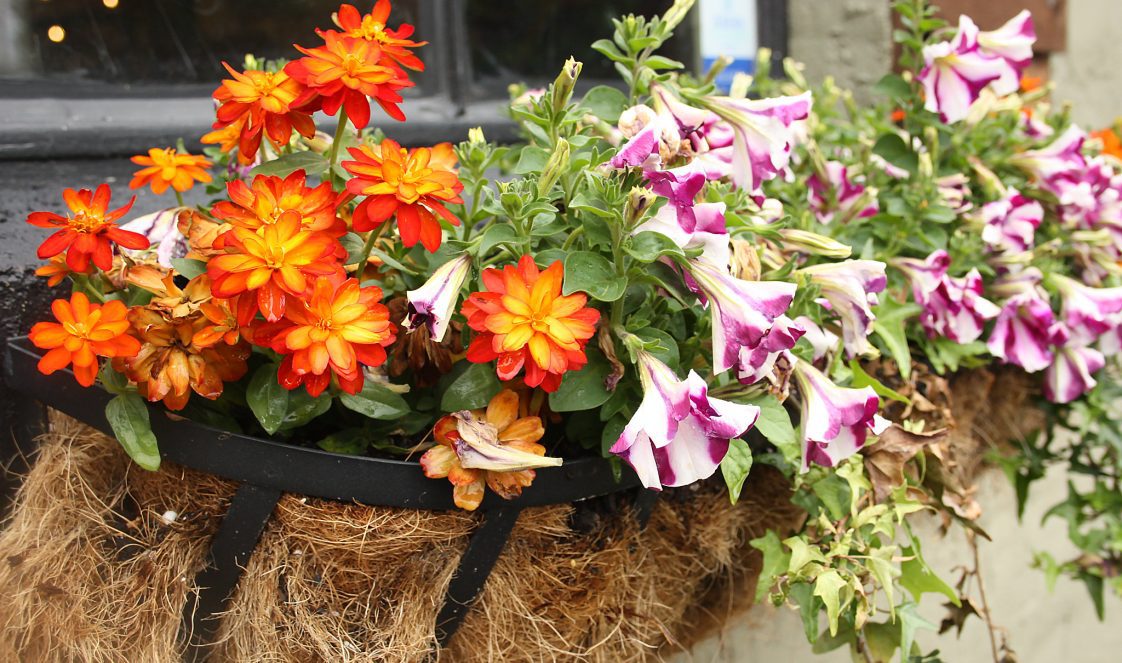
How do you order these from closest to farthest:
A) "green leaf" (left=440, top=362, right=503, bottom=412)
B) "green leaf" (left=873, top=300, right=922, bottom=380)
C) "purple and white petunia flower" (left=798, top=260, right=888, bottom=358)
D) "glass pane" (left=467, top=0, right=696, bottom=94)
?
"green leaf" (left=440, top=362, right=503, bottom=412) < "purple and white petunia flower" (left=798, top=260, right=888, bottom=358) < "green leaf" (left=873, top=300, right=922, bottom=380) < "glass pane" (left=467, top=0, right=696, bottom=94)

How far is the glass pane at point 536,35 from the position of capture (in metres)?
1.64

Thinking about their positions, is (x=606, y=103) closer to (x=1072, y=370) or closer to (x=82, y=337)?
(x=82, y=337)

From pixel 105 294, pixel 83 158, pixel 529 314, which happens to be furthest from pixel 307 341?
pixel 83 158

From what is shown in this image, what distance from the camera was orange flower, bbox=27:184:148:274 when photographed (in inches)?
27.8

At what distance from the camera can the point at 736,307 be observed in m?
0.71

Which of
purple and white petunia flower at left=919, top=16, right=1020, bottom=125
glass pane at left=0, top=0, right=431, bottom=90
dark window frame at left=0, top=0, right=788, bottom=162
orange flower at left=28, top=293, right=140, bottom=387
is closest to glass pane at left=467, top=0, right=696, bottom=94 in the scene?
dark window frame at left=0, top=0, right=788, bottom=162

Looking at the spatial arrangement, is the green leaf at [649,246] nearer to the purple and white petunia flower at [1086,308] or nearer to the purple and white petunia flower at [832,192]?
the purple and white petunia flower at [832,192]

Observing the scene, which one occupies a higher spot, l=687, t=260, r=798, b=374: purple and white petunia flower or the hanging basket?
l=687, t=260, r=798, b=374: purple and white petunia flower

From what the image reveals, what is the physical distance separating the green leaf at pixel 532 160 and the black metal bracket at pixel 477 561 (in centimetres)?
30

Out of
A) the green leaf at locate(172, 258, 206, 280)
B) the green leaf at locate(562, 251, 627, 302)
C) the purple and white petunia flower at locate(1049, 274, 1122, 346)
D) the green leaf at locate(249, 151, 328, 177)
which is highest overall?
the green leaf at locate(249, 151, 328, 177)

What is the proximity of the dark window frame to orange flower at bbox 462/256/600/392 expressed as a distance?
26.5 inches

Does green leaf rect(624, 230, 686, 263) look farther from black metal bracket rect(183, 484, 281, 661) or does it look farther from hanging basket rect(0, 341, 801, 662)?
black metal bracket rect(183, 484, 281, 661)

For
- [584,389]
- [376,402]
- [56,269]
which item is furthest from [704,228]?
[56,269]

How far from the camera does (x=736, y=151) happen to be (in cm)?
91
